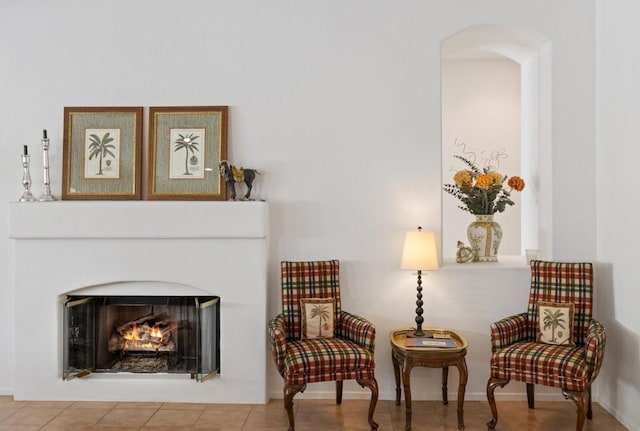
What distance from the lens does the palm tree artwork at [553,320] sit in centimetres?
365

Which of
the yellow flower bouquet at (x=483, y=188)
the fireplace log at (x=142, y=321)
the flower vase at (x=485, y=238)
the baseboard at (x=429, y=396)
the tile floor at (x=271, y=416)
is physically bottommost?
the tile floor at (x=271, y=416)

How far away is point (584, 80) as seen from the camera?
4035 mm

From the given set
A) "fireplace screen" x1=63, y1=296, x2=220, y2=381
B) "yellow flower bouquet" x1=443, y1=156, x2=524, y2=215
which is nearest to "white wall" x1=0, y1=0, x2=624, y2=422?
"yellow flower bouquet" x1=443, y1=156, x2=524, y2=215

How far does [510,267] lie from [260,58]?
2.28 metres

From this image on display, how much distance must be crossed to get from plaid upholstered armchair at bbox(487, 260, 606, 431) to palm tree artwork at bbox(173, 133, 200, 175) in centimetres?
234

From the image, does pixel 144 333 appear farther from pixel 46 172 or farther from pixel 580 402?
pixel 580 402

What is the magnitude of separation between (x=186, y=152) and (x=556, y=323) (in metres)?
2.72

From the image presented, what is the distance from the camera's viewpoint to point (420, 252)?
3771 millimetres

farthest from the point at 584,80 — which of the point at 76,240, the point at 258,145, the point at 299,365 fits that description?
the point at 76,240

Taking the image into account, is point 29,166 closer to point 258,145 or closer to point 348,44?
point 258,145

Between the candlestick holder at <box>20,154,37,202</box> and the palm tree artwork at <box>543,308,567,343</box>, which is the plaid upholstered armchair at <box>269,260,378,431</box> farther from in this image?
the candlestick holder at <box>20,154,37,202</box>

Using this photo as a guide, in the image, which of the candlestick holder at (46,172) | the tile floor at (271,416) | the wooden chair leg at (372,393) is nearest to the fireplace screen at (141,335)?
the tile floor at (271,416)

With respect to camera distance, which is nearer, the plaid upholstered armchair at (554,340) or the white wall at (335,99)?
the plaid upholstered armchair at (554,340)

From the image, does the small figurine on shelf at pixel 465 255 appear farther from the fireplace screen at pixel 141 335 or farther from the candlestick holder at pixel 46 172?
the candlestick holder at pixel 46 172
